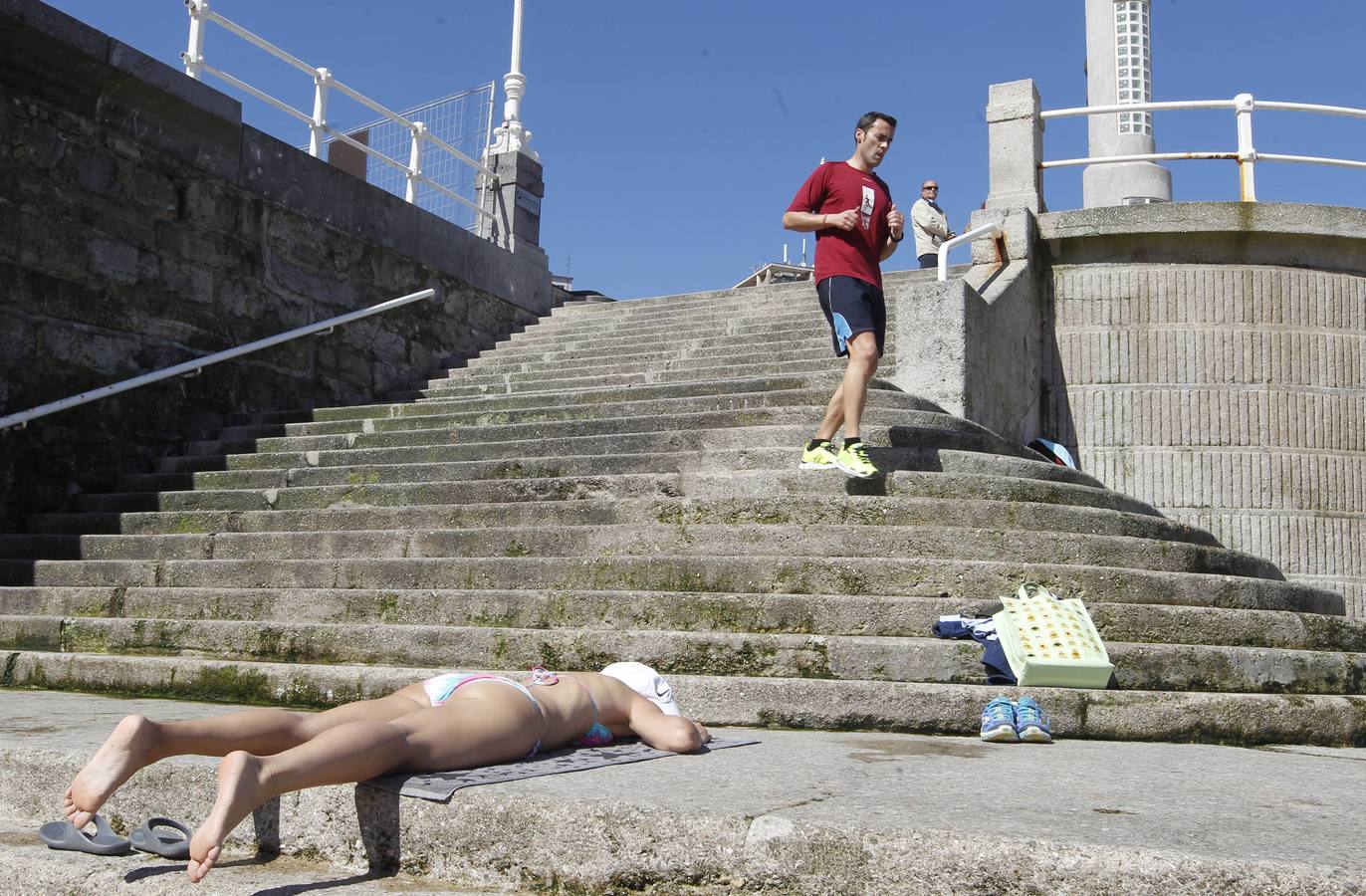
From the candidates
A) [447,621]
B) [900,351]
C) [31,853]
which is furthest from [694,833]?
[900,351]

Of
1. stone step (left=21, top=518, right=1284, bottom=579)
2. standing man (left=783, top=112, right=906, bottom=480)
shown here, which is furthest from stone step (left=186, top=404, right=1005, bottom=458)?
stone step (left=21, top=518, right=1284, bottom=579)

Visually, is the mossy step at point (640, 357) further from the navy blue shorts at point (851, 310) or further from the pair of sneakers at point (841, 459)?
the pair of sneakers at point (841, 459)

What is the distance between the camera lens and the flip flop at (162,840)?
7.86 feet

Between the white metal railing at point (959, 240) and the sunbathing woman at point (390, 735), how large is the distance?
413 centimetres

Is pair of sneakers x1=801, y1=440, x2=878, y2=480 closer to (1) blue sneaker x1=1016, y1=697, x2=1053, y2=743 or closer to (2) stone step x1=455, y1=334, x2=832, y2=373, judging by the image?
(1) blue sneaker x1=1016, y1=697, x2=1053, y2=743

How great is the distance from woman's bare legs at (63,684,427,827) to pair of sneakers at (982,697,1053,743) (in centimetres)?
175

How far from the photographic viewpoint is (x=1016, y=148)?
28.6 ft

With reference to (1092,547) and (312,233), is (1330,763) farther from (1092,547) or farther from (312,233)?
(312,233)

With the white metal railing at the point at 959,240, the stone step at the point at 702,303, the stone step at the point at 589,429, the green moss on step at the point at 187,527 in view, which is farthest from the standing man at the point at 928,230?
the green moss on step at the point at 187,527

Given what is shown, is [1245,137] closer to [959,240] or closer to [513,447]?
[959,240]

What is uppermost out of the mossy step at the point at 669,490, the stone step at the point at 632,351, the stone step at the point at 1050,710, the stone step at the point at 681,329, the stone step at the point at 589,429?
the stone step at the point at 681,329

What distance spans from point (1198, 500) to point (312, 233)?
698cm

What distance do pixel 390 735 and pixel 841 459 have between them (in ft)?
9.33

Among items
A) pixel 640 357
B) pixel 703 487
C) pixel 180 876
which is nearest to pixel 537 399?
pixel 640 357
